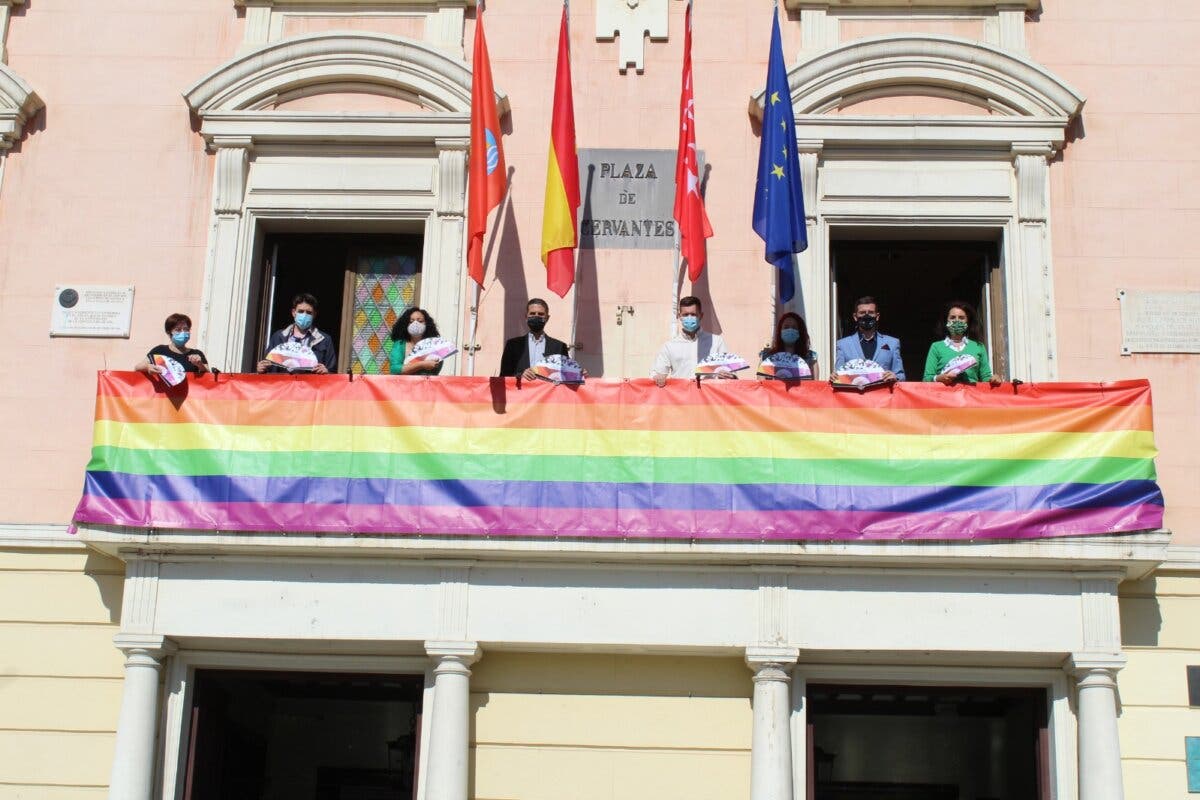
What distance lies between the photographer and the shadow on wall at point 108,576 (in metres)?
13.2

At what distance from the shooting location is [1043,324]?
13602 mm

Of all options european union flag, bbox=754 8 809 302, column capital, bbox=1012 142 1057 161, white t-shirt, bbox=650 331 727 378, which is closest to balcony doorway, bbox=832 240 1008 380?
column capital, bbox=1012 142 1057 161

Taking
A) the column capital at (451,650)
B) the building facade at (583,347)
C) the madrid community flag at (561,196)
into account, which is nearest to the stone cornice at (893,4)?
the building facade at (583,347)

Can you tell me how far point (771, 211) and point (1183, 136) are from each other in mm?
3703

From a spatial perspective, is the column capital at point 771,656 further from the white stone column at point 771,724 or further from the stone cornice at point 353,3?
the stone cornice at point 353,3

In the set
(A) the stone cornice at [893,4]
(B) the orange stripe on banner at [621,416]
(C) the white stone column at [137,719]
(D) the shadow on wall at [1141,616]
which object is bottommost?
(C) the white stone column at [137,719]

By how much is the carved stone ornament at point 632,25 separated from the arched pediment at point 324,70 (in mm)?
1301

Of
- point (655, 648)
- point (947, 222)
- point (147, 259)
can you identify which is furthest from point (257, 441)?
point (947, 222)

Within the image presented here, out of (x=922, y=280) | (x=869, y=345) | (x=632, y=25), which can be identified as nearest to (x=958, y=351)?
(x=869, y=345)

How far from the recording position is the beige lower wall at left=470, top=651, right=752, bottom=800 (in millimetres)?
12531

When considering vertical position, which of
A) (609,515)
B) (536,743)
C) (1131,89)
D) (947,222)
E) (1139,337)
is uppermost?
(1131,89)

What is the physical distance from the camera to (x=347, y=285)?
1464 centimetres

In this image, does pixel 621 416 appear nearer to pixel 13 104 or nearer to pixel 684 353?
pixel 684 353

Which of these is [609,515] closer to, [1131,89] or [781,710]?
[781,710]
